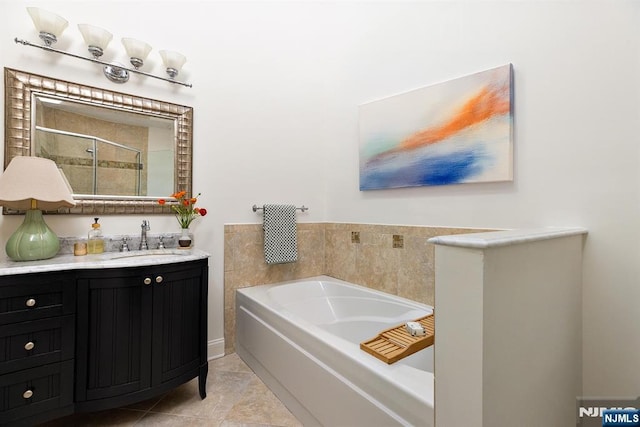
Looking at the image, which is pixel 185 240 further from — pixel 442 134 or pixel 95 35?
pixel 442 134

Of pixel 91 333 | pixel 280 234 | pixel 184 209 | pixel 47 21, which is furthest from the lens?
pixel 280 234

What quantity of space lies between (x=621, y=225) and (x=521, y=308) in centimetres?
86

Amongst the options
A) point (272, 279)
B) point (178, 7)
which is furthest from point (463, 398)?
point (178, 7)

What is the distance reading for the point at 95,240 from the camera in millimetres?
1676

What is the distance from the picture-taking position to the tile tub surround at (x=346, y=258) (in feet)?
6.39

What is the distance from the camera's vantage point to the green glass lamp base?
1.37 m

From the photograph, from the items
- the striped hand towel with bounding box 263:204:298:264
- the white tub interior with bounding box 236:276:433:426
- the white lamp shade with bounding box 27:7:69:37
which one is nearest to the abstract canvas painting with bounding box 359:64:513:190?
the striped hand towel with bounding box 263:204:298:264

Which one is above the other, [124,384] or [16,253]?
[16,253]

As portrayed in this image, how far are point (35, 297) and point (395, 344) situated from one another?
1.56 metres

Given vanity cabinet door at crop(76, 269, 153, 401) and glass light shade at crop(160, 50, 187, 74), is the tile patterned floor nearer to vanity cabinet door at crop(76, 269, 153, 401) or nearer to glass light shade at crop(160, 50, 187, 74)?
vanity cabinet door at crop(76, 269, 153, 401)

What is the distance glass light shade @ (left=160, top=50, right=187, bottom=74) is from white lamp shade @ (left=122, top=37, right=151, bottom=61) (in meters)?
0.09

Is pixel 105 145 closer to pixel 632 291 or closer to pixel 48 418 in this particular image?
pixel 48 418

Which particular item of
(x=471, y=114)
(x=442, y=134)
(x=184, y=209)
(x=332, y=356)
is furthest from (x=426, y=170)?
(x=184, y=209)

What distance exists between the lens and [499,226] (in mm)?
1634
